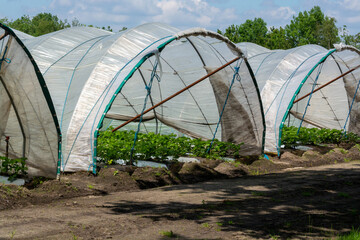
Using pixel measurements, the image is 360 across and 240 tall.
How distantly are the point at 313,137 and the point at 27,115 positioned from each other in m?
11.4

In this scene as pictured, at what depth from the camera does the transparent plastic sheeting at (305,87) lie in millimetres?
15330

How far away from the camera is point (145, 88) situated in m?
11.7

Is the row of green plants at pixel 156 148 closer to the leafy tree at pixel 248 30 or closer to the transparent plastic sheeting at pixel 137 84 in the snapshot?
the transparent plastic sheeting at pixel 137 84

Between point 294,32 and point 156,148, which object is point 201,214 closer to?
point 156,148

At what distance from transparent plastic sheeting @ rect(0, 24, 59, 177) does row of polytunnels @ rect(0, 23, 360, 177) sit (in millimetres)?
19

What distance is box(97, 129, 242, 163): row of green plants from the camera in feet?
37.6

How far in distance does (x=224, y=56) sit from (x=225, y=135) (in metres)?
2.56

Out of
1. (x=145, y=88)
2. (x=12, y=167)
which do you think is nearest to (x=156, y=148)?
(x=145, y=88)

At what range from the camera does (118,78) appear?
10.6 m

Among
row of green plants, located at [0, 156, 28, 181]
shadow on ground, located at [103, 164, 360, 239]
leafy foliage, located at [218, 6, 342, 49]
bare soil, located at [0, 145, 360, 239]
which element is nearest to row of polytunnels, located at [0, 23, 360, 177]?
row of green plants, located at [0, 156, 28, 181]

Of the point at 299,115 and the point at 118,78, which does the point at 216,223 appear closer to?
the point at 118,78

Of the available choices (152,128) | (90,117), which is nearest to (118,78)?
(90,117)

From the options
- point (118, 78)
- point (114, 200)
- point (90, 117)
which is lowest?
point (114, 200)

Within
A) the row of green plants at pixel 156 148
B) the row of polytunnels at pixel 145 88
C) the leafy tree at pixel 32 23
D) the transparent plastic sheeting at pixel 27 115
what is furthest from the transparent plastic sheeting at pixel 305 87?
the leafy tree at pixel 32 23
